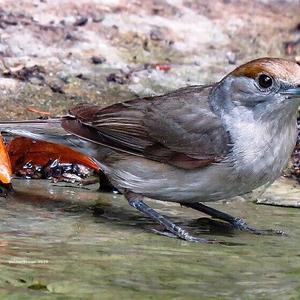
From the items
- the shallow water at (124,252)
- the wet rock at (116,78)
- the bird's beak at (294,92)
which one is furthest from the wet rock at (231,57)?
the bird's beak at (294,92)

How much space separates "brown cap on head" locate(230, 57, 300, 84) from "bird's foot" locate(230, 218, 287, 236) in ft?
2.48

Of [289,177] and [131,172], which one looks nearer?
[131,172]

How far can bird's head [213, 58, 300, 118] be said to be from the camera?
5.14 m

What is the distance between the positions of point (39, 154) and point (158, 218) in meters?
1.27

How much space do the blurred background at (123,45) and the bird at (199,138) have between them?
6.35 feet

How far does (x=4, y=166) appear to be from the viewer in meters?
5.70

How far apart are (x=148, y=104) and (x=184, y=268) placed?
182cm

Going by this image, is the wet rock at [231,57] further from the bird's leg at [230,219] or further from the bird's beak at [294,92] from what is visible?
the bird's beak at [294,92]

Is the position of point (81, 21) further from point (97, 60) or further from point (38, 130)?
point (38, 130)

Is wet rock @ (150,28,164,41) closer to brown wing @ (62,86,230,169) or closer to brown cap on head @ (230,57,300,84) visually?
brown wing @ (62,86,230,169)

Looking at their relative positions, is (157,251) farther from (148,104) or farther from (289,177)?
(289,177)

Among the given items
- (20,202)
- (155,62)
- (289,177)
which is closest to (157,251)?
(20,202)

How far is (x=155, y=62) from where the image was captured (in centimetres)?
913

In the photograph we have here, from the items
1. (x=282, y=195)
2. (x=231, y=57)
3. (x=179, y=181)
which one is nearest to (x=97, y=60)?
(x=231, y=57)
